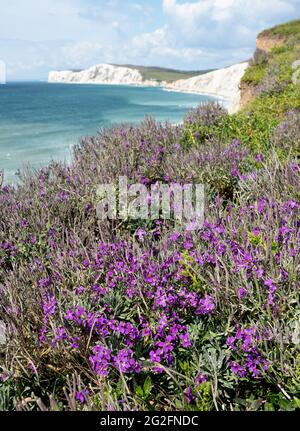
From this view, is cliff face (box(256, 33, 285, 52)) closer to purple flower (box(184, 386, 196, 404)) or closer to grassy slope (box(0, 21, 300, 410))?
grassy slope (box(0, 21, 300, 410))

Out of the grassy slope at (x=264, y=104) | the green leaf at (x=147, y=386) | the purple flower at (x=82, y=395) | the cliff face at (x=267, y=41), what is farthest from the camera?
the cliff face at (x=267, y=41)

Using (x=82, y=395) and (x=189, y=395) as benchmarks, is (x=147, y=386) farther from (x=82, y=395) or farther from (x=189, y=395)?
(x=82, y=395)

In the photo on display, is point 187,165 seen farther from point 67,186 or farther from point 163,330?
point 163,330

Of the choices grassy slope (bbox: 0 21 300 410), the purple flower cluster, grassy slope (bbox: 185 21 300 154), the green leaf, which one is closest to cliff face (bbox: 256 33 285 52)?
grassy slope (bbox: 185 21 300 154)

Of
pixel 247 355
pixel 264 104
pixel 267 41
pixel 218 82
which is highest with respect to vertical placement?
pixel 218 82

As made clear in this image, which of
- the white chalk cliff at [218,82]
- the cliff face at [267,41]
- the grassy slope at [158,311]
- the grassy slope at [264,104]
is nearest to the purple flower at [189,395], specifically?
the grassy slope at [158,311]

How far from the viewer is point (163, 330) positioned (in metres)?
2.16

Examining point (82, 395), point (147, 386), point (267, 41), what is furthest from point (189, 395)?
point (267, 41)

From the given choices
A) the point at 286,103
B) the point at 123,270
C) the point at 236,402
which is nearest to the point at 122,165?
the point at 123,270

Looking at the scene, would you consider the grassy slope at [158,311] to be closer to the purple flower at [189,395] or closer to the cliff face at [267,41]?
the purple flower at [189,395]

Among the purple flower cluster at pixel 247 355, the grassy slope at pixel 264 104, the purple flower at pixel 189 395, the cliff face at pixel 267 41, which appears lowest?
the purple flower at pixel 189 395

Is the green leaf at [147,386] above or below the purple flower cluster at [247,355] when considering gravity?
below
